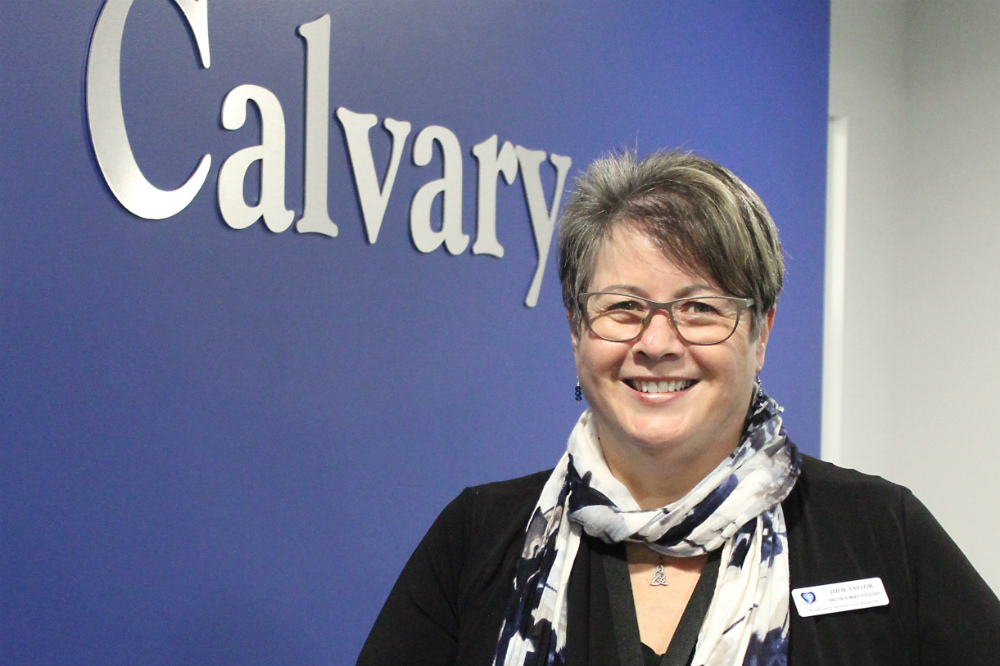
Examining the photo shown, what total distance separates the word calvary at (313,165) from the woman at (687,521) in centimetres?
76

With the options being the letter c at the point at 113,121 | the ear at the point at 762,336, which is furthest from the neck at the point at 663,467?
the letter c at the point at 113,121

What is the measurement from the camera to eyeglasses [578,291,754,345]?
130cm

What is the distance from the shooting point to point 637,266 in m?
1.31

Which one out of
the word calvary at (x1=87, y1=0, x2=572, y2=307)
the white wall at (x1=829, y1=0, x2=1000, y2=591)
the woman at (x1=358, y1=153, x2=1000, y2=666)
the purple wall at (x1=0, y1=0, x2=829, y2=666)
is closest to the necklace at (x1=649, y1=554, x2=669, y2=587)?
the woman at (x1=358, y1=153, x2=1000, y2=666)

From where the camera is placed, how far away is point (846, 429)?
388 cm

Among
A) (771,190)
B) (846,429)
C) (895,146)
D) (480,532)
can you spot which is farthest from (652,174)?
(895,146)

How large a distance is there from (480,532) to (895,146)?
3400mm

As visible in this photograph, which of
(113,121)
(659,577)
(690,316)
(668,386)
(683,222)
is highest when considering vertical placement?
(113,121)

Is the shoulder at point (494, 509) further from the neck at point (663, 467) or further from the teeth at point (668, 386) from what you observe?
the teeth at point (668, 386)

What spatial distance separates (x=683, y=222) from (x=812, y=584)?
546 mm

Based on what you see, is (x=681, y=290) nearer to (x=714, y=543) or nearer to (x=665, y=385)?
(x=665, y=385)

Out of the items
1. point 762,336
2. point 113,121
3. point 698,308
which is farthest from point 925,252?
point 113,121

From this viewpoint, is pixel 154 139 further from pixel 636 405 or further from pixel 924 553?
pixel 924 553

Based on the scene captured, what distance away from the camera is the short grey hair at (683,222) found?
130 centimetres
